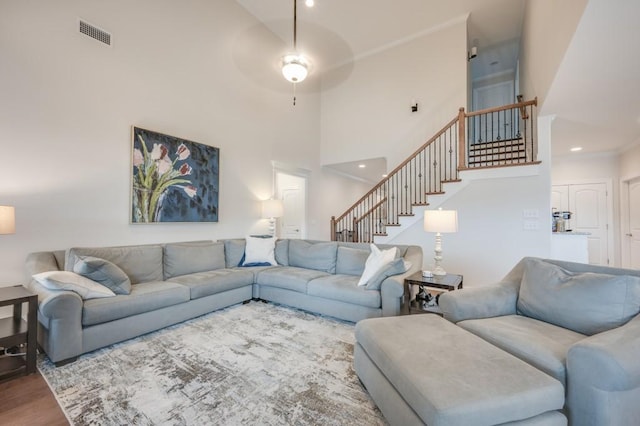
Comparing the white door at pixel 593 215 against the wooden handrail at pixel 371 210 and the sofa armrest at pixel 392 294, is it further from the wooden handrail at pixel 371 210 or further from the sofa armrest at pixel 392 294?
the sofa armrest at pixel 392 294

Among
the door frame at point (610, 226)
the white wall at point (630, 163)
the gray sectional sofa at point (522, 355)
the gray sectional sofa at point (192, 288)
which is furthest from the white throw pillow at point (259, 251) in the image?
the door frame at point (610, 226)

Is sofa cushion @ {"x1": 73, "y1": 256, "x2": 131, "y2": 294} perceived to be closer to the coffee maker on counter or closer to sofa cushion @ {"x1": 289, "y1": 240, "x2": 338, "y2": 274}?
sofa cushion @ {"x1": 289, "y1": 240, "x2": 338, "y2": 274}

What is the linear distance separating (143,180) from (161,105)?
3.41 ft

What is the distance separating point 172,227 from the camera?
3805mm

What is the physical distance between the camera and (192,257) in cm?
363

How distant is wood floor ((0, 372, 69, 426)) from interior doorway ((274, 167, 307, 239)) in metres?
4.61

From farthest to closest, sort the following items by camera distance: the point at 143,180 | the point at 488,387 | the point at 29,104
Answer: the point at 143,180
the point at 29,104
the point at 488,387

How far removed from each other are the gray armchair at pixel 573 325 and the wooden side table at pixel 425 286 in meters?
0.51

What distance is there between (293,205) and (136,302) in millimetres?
4328

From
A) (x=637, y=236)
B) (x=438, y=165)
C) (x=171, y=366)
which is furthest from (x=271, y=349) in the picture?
(x=637, y=236)

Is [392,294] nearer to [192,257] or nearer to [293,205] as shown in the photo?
[192,257]

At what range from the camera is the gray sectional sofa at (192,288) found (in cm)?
220

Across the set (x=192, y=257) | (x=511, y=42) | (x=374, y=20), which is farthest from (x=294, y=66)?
(x=511, y=42)

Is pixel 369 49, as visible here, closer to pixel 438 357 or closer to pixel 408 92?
pixel 408 92
